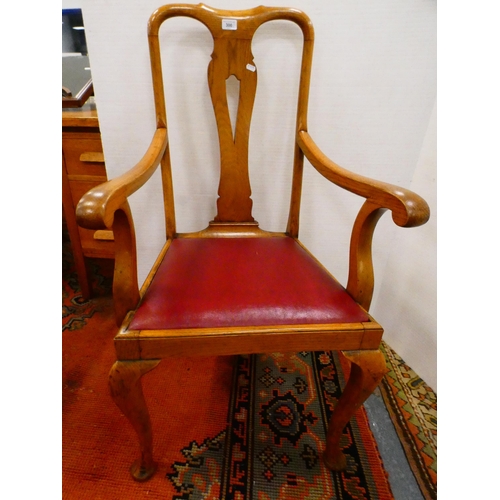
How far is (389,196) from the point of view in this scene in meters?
0.53

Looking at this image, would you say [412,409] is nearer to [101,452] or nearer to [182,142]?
[101,452]

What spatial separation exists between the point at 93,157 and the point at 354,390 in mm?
1161

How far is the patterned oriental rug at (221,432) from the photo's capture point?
746 mm

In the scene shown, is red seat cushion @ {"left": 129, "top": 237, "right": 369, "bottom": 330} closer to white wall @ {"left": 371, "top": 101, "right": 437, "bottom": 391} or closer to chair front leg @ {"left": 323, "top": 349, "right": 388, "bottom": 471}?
chair front leg @ {"left": 323, "top": 349, "right": 388, "bottom": 471}

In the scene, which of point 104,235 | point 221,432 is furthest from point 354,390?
point 104,235

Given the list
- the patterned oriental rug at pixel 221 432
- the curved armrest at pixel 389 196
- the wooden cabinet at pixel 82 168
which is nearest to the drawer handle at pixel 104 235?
the wooden cabinet at pixel 82 168

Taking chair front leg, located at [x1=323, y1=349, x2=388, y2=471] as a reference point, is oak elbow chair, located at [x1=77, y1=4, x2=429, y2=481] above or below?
above

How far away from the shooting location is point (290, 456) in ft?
2.67

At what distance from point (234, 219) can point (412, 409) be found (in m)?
0.84

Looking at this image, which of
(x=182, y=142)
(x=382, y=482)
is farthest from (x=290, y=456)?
(x=182, y=142)

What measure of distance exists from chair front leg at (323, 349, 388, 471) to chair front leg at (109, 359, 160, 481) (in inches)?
16.1

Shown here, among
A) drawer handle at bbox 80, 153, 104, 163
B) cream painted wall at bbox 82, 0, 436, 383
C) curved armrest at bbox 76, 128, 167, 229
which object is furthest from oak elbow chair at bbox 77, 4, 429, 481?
drawer handle at bbox 80, 153, 104, 163

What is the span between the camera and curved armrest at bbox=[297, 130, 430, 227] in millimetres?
494

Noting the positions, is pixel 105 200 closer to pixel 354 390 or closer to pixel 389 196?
pixel 389 196
